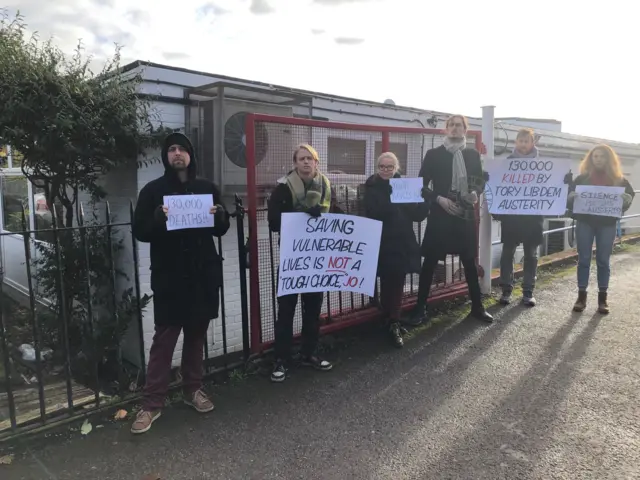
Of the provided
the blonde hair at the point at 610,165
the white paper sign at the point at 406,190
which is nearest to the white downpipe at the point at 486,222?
the blonde hair at the point at 610,165

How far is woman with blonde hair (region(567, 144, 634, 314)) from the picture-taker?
5.36 meters

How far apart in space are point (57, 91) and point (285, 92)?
2.26 meters

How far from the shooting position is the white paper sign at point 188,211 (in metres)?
3.11

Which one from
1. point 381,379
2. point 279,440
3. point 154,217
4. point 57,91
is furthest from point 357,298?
point 57,91

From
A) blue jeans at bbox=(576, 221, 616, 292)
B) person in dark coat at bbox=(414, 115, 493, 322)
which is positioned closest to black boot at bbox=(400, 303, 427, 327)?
person in dark coat at bbox=(414, 115, 493, 322)

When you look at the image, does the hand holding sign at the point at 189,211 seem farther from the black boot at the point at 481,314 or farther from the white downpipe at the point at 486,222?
the white downpipe at the point at 486,222

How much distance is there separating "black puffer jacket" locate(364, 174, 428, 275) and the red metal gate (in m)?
0.33

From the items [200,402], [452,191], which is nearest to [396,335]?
[452,191]

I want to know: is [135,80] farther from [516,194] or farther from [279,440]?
[516,194]

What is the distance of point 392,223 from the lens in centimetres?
441

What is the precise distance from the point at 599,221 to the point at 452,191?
5.96ft

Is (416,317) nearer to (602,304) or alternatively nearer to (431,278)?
(431,278)

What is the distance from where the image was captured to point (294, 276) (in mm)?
3896

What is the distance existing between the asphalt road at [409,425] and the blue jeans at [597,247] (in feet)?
3.31
